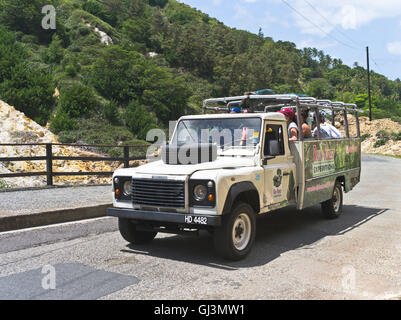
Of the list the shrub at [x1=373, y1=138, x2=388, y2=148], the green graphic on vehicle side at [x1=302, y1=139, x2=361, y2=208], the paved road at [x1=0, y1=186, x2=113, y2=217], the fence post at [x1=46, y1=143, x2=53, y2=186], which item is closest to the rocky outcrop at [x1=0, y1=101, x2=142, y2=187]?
the fence post at [x1=46, y1=143, x2=53, y2=186]

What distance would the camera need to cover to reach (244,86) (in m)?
94.9

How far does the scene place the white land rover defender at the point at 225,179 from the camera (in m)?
5.84

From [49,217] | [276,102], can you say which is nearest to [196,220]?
[276,102]

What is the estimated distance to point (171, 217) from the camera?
5.89 m

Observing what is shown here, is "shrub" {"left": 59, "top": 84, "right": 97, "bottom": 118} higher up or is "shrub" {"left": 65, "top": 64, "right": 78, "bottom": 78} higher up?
"shrub" {"left": 65, "top": 64, "right": 78, "bottom": 78}

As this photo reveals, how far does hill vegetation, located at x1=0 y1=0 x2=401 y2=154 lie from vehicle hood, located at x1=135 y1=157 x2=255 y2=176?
36.1m

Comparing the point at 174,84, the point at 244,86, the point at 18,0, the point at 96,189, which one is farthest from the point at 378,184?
the point at 244,86

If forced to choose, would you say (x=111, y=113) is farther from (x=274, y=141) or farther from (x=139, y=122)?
(x=274, y=141)

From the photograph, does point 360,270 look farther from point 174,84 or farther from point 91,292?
point 174,84

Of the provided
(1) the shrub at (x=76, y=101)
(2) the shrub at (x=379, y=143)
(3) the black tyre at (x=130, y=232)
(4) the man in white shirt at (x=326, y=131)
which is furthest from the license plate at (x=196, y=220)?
(2) the shrub at (x=379, y=143)

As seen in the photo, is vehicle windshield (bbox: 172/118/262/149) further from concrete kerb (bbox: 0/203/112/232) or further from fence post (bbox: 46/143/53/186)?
fence post (bbox: 46/143/53/186)

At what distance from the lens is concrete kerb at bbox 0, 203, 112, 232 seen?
8047 millimetres
